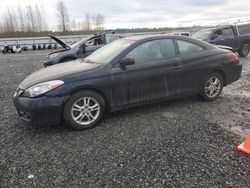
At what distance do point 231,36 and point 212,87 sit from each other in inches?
340

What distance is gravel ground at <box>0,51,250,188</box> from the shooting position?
2.83 metres

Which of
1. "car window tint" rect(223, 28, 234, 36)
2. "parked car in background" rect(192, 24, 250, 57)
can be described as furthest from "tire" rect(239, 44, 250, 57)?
"car window tint" rect(223, 28, 234, 36)

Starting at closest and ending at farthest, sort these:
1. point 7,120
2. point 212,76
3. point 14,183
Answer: point 14,183 < point 7,120 < point 212,76

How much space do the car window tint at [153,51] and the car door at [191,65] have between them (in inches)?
9.0

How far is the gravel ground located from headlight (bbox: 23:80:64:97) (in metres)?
0.67

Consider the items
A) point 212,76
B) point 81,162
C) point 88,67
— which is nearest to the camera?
point 81,162

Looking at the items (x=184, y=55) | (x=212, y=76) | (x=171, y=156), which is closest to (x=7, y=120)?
(x=171, y=156)

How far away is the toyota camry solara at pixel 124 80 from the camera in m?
3.98

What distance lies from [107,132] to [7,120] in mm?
Answer: 2050

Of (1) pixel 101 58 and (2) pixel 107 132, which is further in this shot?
(1) pixel 101 58

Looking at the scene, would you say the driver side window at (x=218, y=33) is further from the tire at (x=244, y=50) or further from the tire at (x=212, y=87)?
the tire at (x=212, y=87)

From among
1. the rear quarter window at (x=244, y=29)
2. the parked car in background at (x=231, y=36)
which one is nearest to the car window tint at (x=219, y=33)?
the parked car in background at (x=231, y=36)

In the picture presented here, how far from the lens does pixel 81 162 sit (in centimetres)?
320

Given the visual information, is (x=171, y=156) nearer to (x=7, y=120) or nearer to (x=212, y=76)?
(x=212, y=76)
